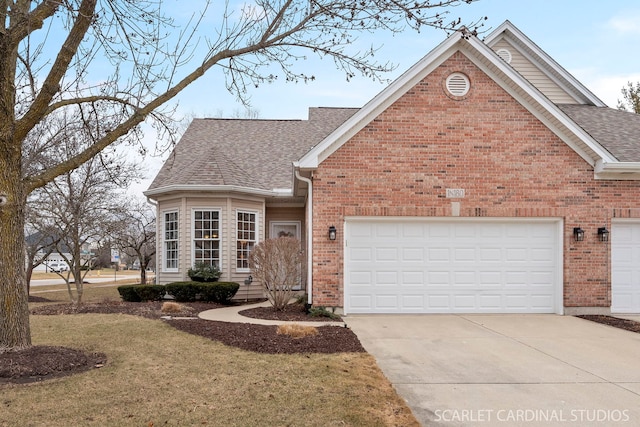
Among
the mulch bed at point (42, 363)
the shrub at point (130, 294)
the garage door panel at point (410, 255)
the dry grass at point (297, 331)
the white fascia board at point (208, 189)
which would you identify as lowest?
the shrub at point (130, 294)

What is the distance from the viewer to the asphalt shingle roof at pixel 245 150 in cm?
1507

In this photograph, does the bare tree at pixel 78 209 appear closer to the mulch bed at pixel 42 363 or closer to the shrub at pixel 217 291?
the shrub at pixel 217 291

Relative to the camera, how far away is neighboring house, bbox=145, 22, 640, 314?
431 inches

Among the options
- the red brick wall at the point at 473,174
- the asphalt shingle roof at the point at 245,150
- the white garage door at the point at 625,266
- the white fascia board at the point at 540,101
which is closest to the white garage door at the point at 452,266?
the red brick wall at the point at 473,174

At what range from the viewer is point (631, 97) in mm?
31516

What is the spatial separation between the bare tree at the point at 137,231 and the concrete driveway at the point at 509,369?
37.4ft

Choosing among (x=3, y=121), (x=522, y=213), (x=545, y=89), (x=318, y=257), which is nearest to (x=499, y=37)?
(x=545, y=89)

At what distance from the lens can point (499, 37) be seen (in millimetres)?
15117

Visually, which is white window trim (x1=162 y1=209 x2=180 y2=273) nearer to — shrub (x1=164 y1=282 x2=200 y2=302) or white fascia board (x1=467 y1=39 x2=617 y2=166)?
shrub (x1=164 y1=282 x2=200 y2=302)

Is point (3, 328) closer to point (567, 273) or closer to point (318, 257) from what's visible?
point (318, 257)

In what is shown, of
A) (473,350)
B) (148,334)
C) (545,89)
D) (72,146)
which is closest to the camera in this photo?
(473,350)

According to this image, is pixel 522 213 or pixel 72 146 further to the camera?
pixel 72 146

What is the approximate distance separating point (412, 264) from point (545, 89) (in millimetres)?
8022

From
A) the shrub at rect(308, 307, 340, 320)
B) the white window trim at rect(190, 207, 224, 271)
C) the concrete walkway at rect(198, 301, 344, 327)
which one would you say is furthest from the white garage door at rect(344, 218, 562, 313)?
the white window trim at rect(190, 207, 224, 271)
